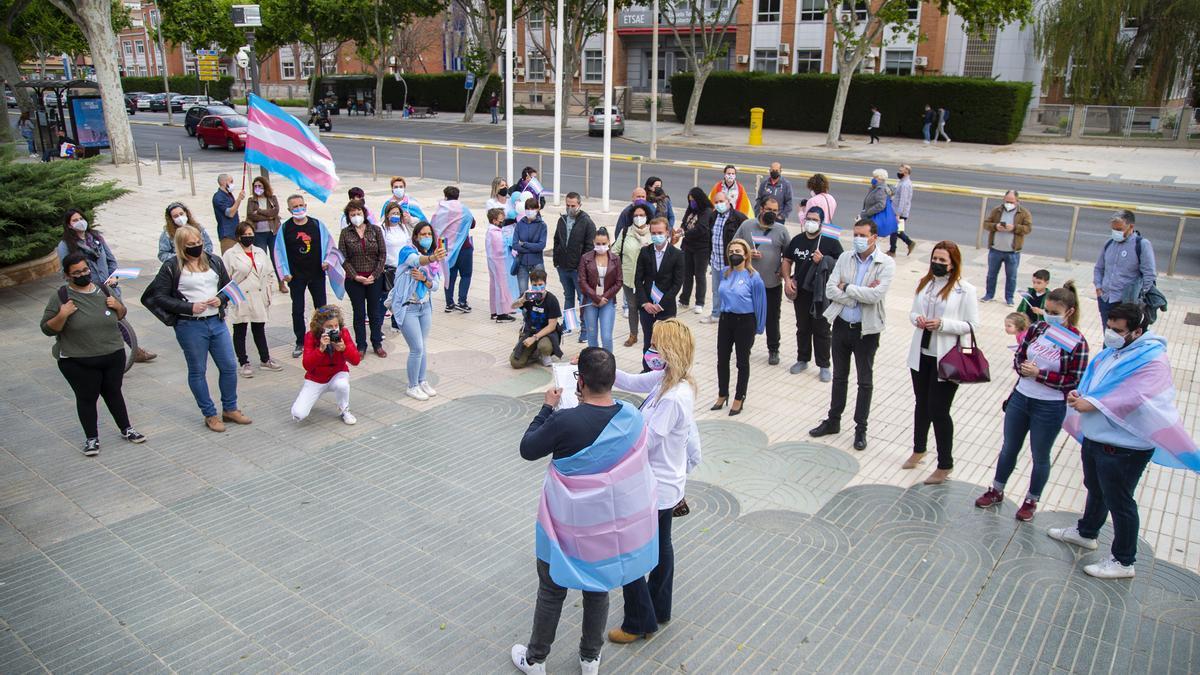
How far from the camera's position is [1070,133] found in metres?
38.6

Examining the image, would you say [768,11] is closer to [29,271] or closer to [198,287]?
[29,271]

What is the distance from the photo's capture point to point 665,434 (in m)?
4.58

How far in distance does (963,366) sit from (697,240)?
18.1 feet

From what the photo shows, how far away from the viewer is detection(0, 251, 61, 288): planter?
40.9ft

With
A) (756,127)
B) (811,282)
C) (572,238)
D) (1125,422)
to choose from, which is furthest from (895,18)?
(1125,422)

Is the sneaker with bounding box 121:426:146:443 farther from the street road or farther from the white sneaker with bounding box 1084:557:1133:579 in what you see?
the street road

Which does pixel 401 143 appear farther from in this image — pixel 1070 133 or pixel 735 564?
pixel 735 564

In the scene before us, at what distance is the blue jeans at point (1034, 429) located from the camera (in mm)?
5930

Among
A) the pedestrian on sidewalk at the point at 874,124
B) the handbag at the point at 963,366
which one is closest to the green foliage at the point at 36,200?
the handbag at the point at 963,366

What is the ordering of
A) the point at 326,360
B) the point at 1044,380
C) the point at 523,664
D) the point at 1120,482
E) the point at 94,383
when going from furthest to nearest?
the point at 326,360 < the point at 94,383 < the point at 1044,380 < the point at 1120,482 < the point at 523,664

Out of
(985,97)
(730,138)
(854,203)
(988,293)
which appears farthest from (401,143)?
(988,293)

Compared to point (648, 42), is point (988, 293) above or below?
below

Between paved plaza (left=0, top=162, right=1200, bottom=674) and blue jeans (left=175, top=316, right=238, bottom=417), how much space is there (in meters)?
0.31

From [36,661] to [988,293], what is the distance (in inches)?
476
